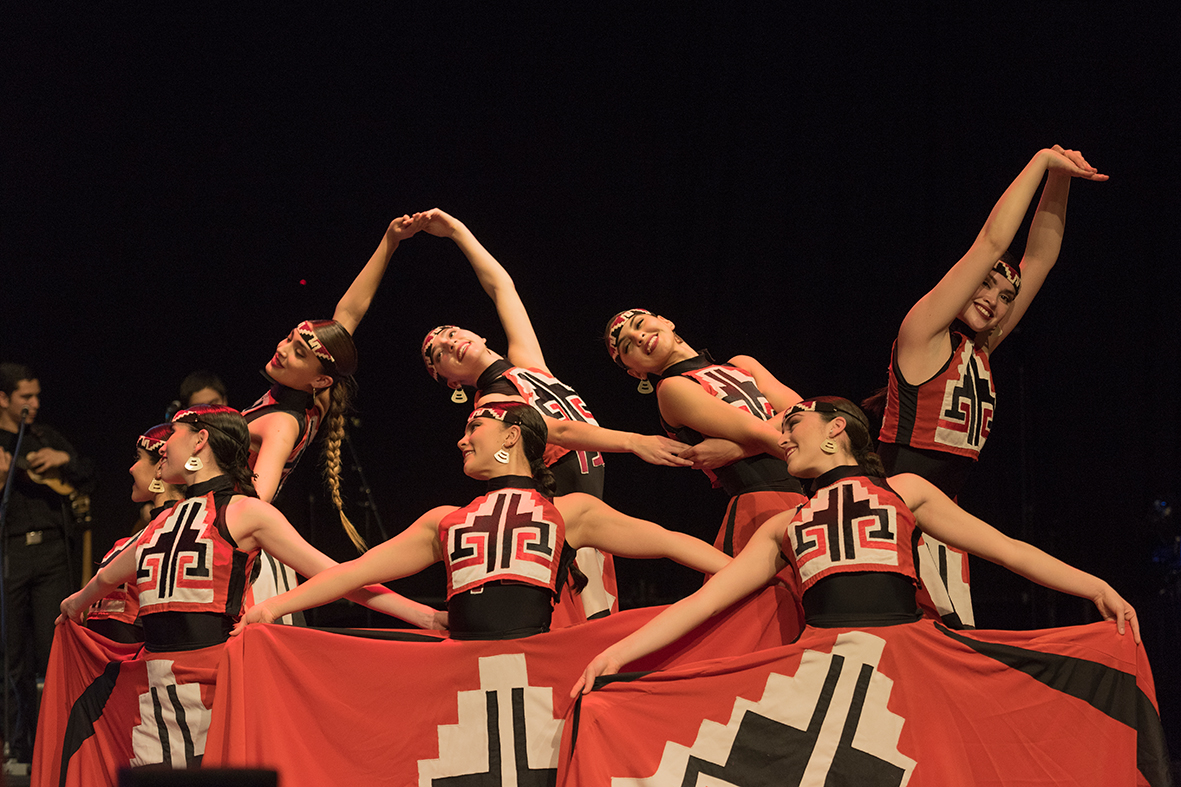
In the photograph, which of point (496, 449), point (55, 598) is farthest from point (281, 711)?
point (55, 598)

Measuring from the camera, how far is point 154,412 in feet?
21.6

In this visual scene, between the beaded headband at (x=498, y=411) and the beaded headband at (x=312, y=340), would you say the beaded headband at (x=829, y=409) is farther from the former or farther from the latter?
the beaded headband at (x=312, y=340)

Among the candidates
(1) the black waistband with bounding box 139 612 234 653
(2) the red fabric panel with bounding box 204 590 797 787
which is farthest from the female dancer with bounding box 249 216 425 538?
(2) the red fabric panel with bounding box 204 590 797 787

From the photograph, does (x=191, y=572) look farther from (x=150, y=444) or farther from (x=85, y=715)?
(x=150, y=444)

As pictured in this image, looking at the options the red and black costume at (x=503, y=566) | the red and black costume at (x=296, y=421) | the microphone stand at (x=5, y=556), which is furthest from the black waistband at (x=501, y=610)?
the microphone stand at (x=5, y=556)

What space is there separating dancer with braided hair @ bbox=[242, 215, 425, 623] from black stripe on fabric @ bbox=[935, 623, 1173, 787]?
7.23 feet

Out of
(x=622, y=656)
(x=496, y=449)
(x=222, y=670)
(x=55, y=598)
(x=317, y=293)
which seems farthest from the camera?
(x=317, y=293)

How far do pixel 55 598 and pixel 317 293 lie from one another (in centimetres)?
236

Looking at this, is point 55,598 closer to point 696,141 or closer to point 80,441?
point 80,441

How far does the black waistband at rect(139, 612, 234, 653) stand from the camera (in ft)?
9.23

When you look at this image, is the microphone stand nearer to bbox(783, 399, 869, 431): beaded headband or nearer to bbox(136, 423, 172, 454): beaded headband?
bbox(136, 423, 172, 454): beaded headband

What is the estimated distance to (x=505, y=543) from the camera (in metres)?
2.62

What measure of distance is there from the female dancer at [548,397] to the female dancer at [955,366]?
2.26 ft

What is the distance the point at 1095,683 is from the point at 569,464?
5.68ft
